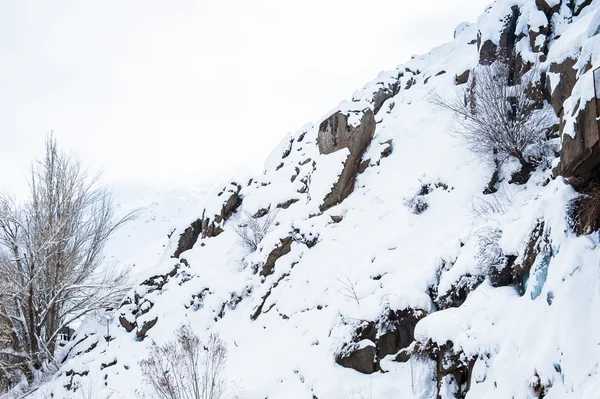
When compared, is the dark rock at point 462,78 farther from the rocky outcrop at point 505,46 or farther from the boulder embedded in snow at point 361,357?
the boulder embedded in snow at point 361,357

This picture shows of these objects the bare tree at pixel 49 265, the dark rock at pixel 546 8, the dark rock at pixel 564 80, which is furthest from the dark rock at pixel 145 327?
the dark rock at pixel 546 8

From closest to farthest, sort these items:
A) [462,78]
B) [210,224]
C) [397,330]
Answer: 1. [397,330]
2. [462,78]
3. [210,224]

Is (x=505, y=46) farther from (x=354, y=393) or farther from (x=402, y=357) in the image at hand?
(x=354, y=393)

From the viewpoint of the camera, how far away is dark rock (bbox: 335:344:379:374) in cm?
611

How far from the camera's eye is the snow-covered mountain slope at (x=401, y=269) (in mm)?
3963

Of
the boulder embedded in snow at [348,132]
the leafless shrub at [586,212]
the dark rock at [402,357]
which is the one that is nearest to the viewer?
the leafless shrub at [586,212]

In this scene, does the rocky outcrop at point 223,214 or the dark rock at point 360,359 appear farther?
the rocky outcrop at point 223,214

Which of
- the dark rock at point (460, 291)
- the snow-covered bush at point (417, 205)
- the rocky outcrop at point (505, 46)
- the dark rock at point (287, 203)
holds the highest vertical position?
the rocky outcrop at point (505, 46)

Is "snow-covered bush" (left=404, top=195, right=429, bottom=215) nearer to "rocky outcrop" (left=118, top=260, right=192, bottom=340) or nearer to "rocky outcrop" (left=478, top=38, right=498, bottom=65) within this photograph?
"rocky outcrop" (left=478, top=38, right=498, bottom=65)

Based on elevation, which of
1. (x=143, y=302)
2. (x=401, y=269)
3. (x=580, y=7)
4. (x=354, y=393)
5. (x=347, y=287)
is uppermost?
(x=580, y=7)

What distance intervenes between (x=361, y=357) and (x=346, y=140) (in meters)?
8.46

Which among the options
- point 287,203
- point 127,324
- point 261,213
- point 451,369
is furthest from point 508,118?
point 127,324

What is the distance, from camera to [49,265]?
13.6 metres

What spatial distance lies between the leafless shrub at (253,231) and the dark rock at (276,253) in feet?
5.33
